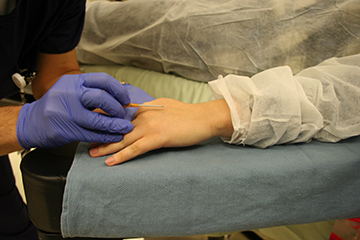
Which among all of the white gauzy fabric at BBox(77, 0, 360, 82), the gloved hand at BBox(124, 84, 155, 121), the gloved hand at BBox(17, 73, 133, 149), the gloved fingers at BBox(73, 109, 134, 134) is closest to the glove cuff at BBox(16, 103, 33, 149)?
the gloved hand at BBox(17, 73, 133, 149)

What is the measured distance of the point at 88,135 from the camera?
1.98ft

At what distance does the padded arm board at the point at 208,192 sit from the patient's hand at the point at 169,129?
0.03 m

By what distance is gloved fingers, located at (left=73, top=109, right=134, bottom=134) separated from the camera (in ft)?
1.95

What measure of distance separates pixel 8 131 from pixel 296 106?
785mm

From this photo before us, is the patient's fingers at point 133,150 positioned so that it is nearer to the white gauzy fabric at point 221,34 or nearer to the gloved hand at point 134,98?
the gloved hand at point 134,98

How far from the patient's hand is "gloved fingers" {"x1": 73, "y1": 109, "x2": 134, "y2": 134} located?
0.03 m

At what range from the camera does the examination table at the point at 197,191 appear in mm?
507

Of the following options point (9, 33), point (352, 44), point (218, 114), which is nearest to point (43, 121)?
point (9, 33)

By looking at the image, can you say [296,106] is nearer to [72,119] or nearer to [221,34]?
[221,34]

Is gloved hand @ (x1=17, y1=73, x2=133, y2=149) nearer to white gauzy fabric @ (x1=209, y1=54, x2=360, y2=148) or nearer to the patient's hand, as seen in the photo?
the patient's hand

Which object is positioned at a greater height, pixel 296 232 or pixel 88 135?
pixel 88 135

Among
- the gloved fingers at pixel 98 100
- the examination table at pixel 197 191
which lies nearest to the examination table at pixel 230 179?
the examination table at pixel 197 191

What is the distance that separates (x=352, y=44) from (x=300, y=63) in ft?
0.51

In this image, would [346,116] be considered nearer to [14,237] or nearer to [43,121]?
[43,121]
